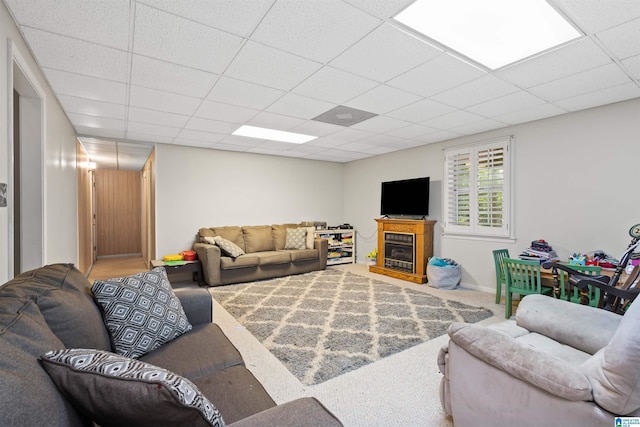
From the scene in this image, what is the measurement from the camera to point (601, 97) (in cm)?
311

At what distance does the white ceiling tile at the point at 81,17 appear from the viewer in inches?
67.3

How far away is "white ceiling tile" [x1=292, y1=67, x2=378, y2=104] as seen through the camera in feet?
→ 8.50

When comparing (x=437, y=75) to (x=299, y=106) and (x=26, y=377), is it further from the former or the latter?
(x=26, y=377)

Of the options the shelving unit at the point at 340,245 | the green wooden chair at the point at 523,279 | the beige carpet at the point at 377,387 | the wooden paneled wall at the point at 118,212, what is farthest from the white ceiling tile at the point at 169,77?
the wooden paneled wall at the point at 118,212

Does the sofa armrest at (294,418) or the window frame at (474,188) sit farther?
the window frame at (474,188)

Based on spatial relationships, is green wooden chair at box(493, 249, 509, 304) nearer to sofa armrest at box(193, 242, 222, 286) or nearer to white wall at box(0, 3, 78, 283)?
sofa armrest at box(193, 242, 222, 286)

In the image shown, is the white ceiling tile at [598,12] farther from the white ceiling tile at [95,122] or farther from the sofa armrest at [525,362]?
the white ceiling tile at [95,122]

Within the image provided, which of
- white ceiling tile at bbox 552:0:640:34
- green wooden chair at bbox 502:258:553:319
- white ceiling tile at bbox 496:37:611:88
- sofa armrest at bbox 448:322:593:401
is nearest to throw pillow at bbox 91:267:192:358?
sofa armrest at bbox 448:322:593:401

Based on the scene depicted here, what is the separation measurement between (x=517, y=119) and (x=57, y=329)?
4759 mm

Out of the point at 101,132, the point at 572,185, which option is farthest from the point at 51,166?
the point at 572,185

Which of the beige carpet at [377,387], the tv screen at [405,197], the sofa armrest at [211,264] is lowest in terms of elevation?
the beige carpet at [377,387]

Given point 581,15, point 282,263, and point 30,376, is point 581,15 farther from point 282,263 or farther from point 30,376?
point 282,263

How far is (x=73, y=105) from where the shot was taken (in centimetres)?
328

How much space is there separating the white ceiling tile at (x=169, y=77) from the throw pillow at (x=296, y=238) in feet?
11.3
